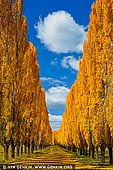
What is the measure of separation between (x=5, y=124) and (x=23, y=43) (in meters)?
7.24

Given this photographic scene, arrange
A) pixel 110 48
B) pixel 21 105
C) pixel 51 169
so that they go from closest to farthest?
pixel 51 169
pixel 110 48
pixel 21 105

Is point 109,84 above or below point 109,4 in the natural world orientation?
below

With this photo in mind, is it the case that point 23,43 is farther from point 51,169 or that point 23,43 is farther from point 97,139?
point 51,169

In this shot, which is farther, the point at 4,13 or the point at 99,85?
the point at 99,85

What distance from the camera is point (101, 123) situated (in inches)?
1034

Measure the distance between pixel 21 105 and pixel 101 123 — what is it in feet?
25.7

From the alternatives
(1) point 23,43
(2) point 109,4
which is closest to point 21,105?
(1) point 23,43

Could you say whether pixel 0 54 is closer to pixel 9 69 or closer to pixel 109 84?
pixel 9 69

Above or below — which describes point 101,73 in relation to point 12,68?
below

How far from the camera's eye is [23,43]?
31156 mm

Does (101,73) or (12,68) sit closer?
(101,73)

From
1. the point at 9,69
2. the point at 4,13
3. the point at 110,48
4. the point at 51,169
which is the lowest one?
the point at 51,169

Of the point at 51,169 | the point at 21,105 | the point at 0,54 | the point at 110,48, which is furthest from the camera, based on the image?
the point at 21,105

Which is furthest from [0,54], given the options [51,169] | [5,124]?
[51,169]
